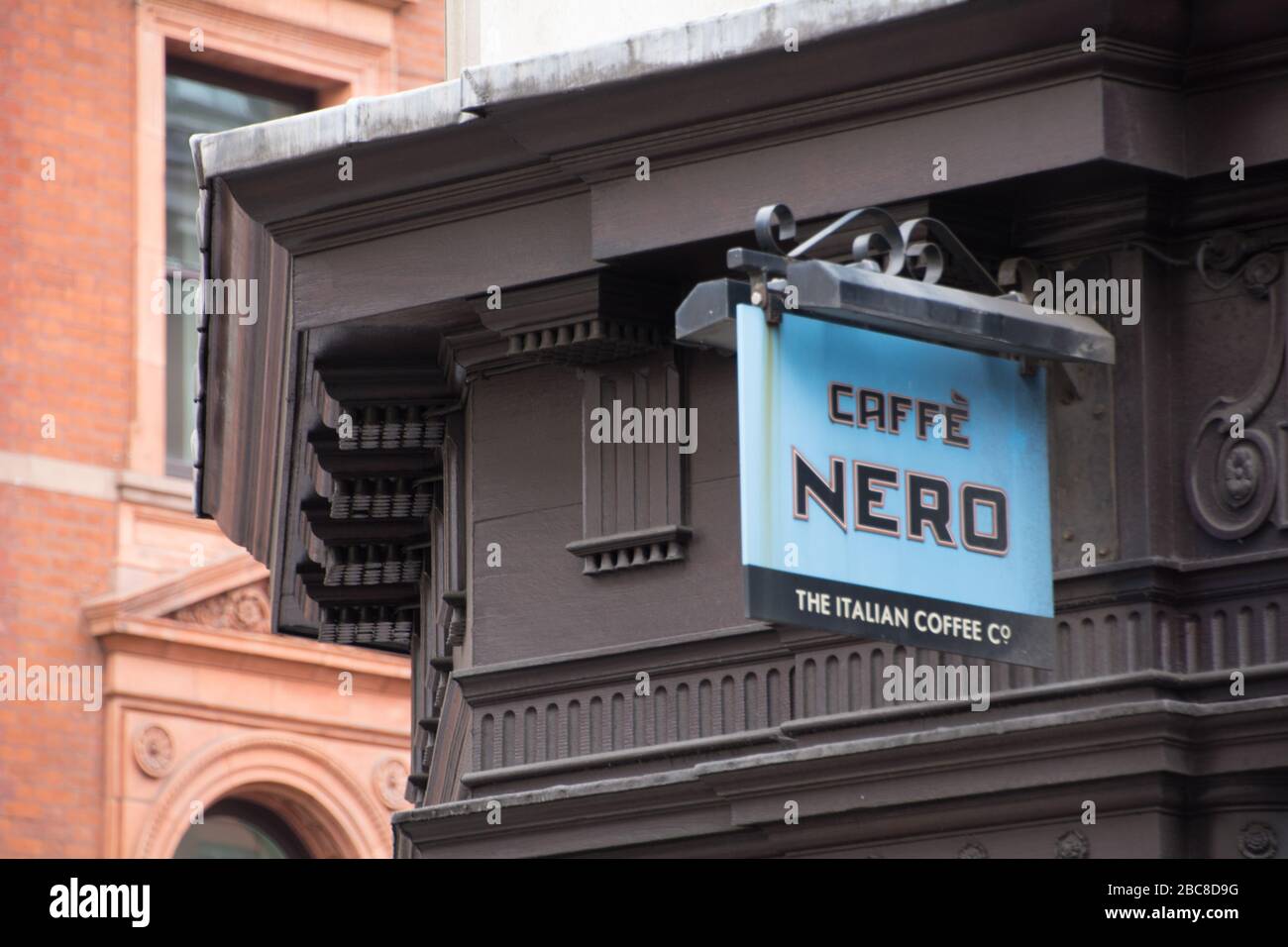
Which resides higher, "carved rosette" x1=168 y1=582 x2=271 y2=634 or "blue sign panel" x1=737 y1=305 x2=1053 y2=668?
"carved rosette" x1=168 y1=582 x2=271 y2=634

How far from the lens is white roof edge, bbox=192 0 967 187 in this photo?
33.1 feet

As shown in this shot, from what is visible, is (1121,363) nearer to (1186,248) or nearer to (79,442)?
(1186,248)

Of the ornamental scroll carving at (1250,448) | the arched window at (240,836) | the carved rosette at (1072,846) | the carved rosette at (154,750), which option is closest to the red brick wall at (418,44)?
the carved rosette at (154,750)

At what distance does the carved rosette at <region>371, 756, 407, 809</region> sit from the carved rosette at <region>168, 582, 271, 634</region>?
7.11ft

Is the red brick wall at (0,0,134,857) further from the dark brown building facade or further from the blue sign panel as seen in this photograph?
the blue sign panel

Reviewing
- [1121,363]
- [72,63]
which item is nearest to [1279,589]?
[1121,363]

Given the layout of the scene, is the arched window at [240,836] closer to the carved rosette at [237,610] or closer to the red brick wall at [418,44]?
the carved rosette at [237,610]

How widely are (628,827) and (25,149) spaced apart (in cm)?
2119

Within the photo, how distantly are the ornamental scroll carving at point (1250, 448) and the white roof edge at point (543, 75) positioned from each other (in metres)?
1.56

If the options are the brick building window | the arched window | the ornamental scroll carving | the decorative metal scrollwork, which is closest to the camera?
the decorative metal scrollwork

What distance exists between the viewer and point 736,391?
11062 millimetres

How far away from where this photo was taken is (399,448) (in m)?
13.0

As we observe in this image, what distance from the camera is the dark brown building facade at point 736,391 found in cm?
983

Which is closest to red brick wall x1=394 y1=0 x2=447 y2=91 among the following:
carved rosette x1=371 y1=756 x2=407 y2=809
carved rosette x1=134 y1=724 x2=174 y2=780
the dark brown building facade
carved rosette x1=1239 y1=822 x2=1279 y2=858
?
carved rosette x1=371 y1=756 x2=407 y2=809
